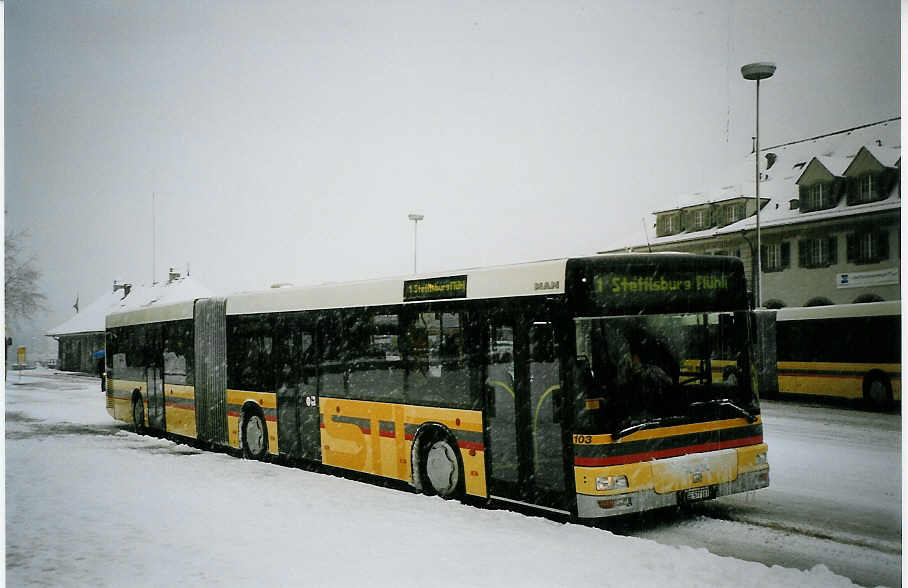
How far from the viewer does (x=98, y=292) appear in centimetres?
1466

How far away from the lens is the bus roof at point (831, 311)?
47.8ft

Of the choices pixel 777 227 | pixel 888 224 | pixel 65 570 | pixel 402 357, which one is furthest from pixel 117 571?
pixel 777 227

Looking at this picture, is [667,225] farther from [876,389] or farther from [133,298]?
[133,298]

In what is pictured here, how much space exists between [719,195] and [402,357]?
9697 mm

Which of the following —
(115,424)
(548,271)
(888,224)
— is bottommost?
(115,424)

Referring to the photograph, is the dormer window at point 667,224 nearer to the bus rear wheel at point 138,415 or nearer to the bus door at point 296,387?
the bus door at point 296,387

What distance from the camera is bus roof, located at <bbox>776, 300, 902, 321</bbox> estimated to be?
47.8ft

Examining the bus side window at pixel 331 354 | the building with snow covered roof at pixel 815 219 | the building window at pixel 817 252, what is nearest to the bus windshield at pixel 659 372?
the building with snow covered roof at pixel 815 219

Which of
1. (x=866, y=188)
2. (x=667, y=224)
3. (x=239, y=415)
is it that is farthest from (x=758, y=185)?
(x=239, y=415)

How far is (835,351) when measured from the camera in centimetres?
1959

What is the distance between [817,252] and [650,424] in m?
10.7

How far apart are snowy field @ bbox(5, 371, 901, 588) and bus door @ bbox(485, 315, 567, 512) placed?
320 millimetres

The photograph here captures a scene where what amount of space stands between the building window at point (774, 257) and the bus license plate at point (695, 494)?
32.9ft

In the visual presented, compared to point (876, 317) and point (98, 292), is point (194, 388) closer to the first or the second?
point (98, 292)
